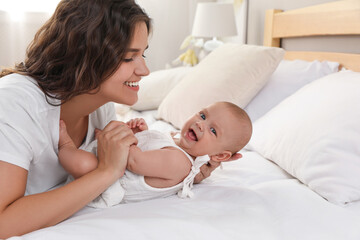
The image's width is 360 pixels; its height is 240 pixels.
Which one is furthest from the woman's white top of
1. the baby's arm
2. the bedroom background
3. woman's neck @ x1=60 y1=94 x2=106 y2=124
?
the bedroom background

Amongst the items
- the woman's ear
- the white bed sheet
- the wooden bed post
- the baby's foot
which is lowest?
the white bed sheet

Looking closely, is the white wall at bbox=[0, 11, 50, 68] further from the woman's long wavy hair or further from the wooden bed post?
the woman's long wavy hair

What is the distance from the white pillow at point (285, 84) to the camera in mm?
1779

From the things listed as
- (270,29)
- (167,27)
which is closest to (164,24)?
(167,27)

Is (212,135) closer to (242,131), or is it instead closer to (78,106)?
(242,131)

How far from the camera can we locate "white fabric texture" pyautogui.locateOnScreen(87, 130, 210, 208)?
3.26 ft

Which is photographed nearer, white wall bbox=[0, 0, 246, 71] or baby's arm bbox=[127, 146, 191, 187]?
baby's arm bbox=[127, 146, 191, 187]

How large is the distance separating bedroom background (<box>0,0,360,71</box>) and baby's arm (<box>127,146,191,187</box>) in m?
1.28

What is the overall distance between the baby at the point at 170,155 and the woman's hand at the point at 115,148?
0.03m

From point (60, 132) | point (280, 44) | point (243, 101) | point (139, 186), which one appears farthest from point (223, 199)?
point (280, 44)

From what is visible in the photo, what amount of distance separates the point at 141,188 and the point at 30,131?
328mm

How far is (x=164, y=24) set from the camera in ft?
12.4

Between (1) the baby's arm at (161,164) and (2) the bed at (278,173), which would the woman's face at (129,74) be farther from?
(2) the bed at (278,173)

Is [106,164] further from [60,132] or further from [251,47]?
[251,47]
